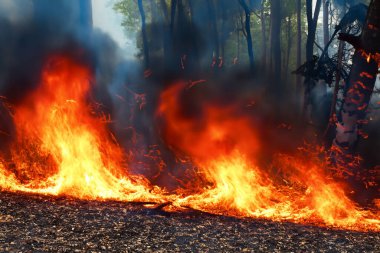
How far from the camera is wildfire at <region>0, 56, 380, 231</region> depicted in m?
8.69

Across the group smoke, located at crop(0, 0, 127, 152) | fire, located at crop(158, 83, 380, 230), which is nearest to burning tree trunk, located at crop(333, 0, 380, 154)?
fire, located at crop(158, 83, 380, 230)

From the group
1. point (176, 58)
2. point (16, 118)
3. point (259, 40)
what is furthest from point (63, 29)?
point (259, 40)

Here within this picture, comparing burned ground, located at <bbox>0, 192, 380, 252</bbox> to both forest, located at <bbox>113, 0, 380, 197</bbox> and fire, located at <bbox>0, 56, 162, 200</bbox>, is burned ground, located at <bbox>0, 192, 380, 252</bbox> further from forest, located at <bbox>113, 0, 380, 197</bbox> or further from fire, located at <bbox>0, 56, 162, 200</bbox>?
forest, located at <bbox>113, 0, 380, 197</bbox>

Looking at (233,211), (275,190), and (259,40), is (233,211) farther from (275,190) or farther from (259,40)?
(259,40)

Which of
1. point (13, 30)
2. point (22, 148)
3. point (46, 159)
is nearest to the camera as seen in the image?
point (46, 159)

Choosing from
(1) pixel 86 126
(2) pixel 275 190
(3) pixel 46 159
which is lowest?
(2) pixel 275 190

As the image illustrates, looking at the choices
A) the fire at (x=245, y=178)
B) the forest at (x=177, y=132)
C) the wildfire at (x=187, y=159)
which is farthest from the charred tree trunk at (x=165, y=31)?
the wildfire at (x=187, y=159)

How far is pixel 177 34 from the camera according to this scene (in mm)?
25656

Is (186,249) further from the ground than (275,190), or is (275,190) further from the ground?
(275,190)

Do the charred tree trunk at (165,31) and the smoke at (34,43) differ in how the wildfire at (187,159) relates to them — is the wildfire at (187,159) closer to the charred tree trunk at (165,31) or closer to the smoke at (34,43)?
the smoke at (34,43)

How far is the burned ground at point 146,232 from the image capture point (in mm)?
5973

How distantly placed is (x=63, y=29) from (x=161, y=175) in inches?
273

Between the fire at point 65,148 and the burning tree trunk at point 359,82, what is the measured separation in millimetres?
5026

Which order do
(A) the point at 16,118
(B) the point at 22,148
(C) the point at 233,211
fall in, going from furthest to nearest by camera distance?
(A) the point at 16,118 < (B) the point at 22,148 < (C) the point at 233,211
